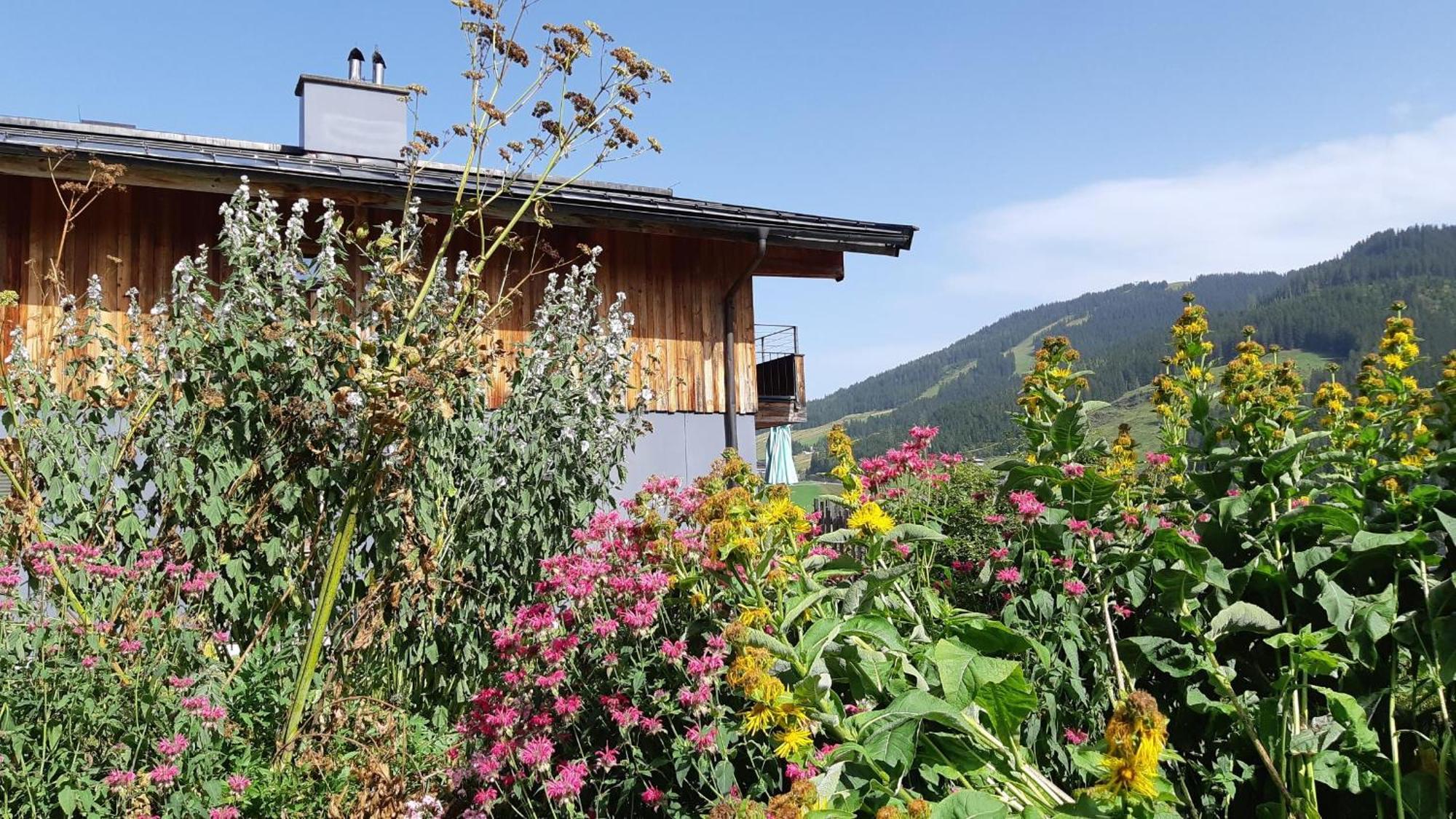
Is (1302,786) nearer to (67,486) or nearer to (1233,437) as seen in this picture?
(1233,437)

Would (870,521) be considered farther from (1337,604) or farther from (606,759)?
(1337,604)

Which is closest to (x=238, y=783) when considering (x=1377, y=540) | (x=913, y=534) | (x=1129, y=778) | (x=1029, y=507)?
(x=913, y=534)

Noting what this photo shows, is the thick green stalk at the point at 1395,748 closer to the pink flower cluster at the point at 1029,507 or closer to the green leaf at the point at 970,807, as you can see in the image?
the pink flower cluster at the point at 1029,507

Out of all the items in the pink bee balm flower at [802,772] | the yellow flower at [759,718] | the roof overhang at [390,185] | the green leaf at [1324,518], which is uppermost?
the roof overhang at [390,185]

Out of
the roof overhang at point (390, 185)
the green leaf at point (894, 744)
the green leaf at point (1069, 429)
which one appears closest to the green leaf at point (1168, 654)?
the green leaf at point (1069, 429)

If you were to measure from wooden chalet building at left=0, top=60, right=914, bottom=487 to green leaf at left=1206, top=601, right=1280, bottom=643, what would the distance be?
5828 millimetres

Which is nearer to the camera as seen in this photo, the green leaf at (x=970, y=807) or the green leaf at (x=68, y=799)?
the green leaf at (x=970, y=807)

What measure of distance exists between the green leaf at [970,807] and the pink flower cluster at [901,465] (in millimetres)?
1733

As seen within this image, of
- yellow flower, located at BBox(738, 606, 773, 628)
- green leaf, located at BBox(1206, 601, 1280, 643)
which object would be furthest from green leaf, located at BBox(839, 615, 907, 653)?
green leaf, located at BBox(1206, 601, 1280, 643)

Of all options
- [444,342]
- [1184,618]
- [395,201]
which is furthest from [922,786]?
[395,201]

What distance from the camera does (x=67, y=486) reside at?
11.7 ft

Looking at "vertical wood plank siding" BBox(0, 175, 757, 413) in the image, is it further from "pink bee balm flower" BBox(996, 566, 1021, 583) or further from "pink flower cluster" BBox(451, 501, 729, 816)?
"pink bee balm flower" BBox(996, 566, 1021, 583)

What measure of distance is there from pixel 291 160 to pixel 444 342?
569cm

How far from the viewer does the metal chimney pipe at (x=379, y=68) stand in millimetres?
12616
